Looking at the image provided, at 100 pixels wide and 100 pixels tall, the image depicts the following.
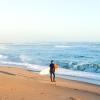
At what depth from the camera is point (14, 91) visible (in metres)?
15.7

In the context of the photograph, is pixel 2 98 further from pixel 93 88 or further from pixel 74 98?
pixel 93 88

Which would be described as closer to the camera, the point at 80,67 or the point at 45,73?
the point at 45,73

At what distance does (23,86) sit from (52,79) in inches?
187

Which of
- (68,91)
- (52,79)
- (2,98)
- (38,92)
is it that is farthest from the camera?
(52,79)

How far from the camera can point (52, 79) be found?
72.1ft

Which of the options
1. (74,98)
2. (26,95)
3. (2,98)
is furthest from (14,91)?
(74,98)

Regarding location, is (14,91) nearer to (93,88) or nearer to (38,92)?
(38,92)

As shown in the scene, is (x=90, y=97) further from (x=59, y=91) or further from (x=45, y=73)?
(x=45, y=73)

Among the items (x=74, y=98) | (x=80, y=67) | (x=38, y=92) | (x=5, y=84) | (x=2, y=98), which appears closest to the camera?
(x=2, y=98)

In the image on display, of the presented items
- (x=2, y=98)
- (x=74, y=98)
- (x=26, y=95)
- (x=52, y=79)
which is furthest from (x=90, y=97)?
(x=52, y=79)

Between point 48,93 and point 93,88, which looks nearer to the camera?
point 48,93

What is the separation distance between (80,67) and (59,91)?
19033 mm

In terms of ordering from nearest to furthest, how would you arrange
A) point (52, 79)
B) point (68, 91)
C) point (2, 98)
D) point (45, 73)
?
point (2, 98)
point (68, 91)
point (52, 79)
point (45, 73)

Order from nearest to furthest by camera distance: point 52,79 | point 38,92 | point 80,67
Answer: point 38,92 → point 52,79 → point 80,67
